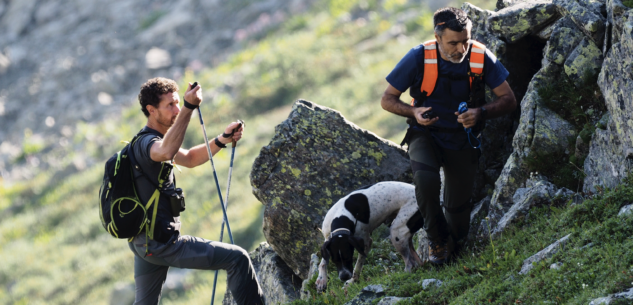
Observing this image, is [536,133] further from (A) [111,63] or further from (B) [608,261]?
(A) [111,63]

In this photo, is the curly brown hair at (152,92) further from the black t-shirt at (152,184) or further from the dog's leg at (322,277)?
the dog's leg at (322,277)

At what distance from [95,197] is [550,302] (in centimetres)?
2593

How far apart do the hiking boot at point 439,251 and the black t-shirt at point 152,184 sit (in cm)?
287

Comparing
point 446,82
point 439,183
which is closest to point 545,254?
point 439,183

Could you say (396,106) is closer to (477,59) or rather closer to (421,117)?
(421,117)

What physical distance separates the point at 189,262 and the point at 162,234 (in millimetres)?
436

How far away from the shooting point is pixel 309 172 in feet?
31.1

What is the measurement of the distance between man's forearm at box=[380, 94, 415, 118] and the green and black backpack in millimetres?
2743

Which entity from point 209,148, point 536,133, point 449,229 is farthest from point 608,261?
point 209,148

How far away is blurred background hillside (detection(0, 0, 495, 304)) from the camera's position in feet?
75.0

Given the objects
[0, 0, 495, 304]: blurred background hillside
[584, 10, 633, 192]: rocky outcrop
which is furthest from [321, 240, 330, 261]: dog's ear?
[0, 0, 495, 304]: blurred background hillside

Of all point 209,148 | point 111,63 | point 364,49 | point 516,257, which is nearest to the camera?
point 516,257

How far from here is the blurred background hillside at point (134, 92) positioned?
2286cm

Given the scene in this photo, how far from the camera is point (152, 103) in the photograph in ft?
22.4
